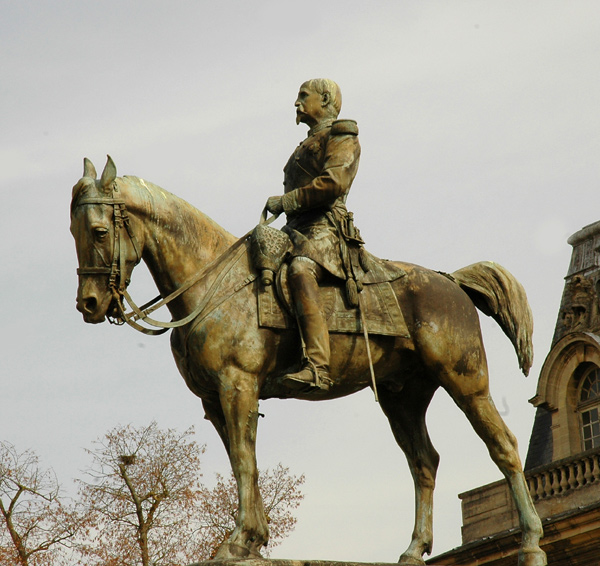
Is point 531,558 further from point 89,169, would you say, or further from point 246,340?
point 89,169

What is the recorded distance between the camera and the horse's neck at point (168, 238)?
10.7 meters

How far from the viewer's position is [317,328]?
415 inches

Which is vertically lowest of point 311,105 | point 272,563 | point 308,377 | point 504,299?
point 272,563

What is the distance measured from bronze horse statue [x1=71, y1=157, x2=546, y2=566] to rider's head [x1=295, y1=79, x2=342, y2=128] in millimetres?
1310

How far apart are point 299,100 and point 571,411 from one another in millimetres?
19837

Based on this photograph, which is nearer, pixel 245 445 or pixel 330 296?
pixel 245 445

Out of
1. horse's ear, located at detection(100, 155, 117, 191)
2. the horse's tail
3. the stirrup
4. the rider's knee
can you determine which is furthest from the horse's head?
the horse's tail

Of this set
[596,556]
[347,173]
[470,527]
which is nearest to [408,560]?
[347,173]

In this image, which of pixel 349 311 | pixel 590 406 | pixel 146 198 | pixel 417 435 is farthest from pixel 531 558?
pixel 590 406

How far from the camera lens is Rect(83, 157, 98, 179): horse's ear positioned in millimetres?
10758

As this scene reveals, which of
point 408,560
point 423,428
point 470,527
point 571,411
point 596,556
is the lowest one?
point 408,560

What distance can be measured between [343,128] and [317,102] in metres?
0.47

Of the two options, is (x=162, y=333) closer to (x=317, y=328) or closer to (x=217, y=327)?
(x=217, y=327)

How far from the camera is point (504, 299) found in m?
11.9
